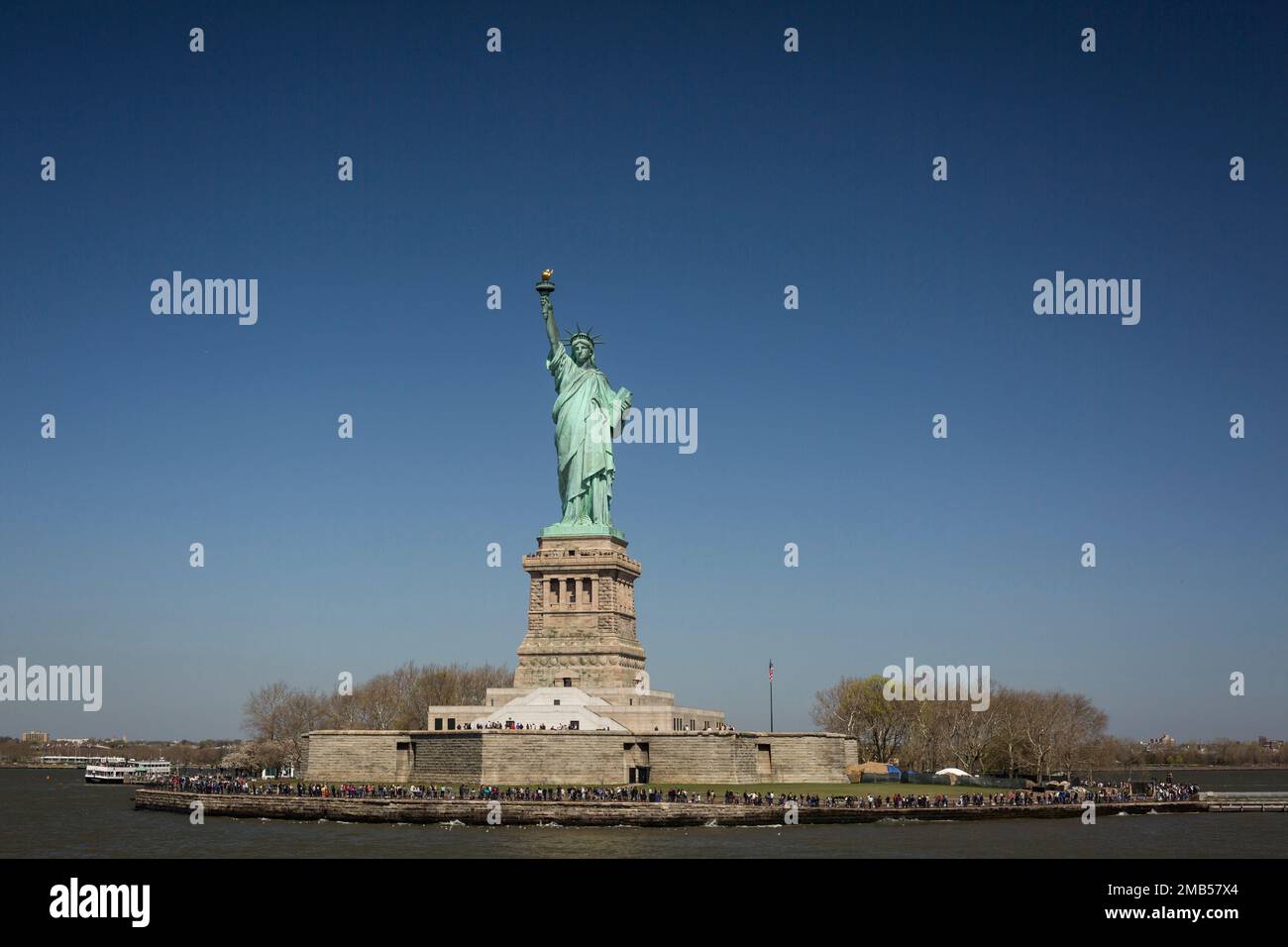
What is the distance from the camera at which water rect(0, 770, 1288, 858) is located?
4756cm

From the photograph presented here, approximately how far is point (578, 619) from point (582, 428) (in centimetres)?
1099

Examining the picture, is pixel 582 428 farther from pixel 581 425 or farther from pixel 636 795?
pixel 636 795

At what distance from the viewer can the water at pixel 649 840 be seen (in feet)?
156

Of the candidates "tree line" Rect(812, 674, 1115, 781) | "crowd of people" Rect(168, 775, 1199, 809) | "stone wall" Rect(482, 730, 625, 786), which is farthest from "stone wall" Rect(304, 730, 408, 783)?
"tree line" Rect(812, 674, 1115, 781)

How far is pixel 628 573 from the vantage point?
79.3 metres

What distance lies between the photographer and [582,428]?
7956 centimetres

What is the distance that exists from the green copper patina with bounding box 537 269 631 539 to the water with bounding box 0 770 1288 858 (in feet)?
81.8

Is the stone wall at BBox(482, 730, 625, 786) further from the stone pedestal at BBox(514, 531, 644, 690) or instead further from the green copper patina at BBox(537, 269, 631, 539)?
the green copper patina at BBox(537, 269, 631, 539)

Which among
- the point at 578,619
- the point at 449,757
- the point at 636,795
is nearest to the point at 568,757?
the point at 449,757

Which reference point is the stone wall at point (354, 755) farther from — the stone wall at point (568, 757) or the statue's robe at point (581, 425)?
the statue's robe at point (581, 425)

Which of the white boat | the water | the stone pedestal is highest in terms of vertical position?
the stone pedestal
